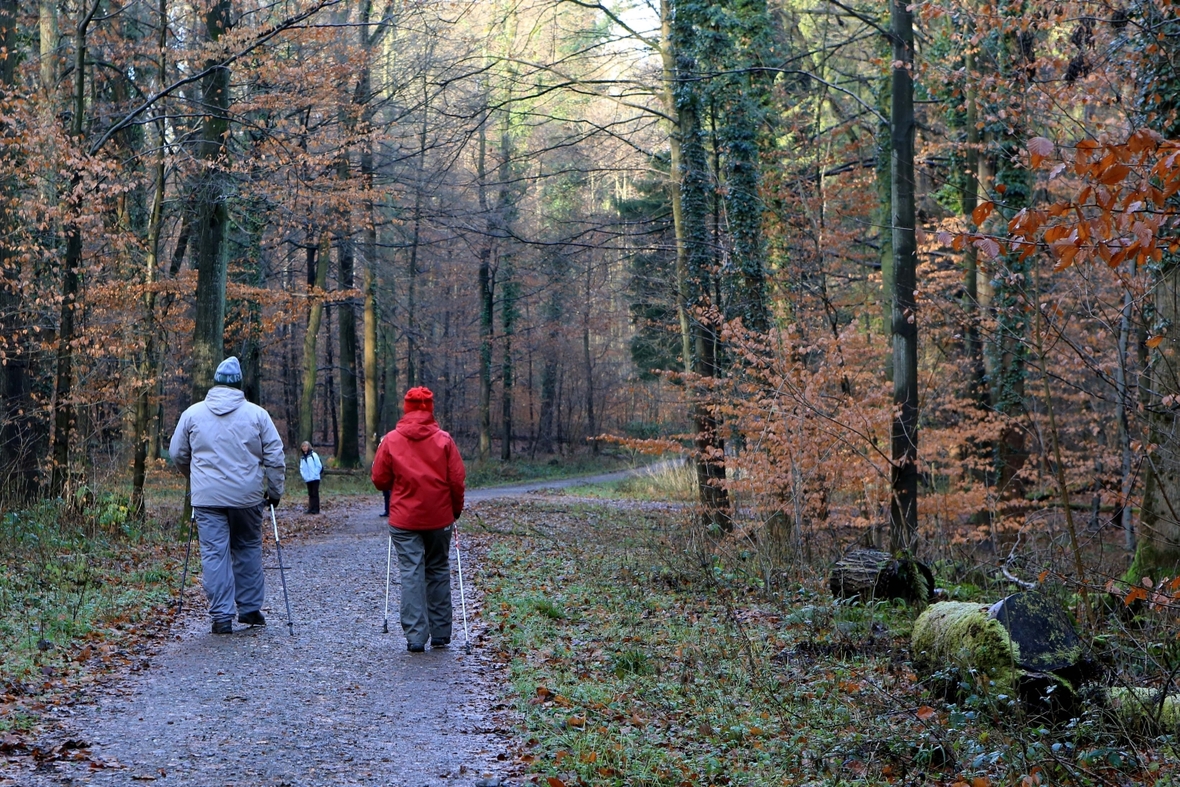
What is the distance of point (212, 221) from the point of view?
49.0ft

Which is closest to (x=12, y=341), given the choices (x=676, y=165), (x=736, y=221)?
(x=676, y=165)

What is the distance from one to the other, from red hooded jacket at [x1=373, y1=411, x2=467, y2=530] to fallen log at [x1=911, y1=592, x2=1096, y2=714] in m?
3.71

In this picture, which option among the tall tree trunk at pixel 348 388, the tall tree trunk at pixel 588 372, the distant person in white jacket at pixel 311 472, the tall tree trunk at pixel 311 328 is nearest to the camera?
the distant person in white jacket at pixel 311 472

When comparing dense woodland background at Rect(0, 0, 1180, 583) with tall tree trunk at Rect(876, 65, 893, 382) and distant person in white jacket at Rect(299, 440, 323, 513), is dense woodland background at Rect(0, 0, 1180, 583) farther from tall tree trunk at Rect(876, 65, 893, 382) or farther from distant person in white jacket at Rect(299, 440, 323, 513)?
distant person in white jacket at Rect(299, 440, 323, 513)

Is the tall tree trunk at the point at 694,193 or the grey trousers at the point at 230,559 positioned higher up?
the tall tree trunk at the point at 694,193

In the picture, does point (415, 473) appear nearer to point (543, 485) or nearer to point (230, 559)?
point (230, 559)

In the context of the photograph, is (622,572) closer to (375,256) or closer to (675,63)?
(675,63)

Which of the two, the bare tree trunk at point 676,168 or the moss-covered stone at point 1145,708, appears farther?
the bare tree trunk at point 676,168

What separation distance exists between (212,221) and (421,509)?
8.75 meters

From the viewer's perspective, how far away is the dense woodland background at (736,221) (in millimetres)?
11125

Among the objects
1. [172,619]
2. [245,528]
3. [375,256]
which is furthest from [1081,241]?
[375,256]

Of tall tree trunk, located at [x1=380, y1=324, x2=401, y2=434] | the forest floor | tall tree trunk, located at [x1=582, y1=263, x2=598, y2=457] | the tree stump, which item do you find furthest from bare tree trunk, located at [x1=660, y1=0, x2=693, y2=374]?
tall tree trunk, located at [x1=582, y1=263, x2=598, y2=457]

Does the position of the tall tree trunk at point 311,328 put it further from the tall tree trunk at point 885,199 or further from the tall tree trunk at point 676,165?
the tall tree trunk at point 885,199

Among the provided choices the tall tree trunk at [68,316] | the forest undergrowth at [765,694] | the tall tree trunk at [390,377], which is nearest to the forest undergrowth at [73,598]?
the tall tree trunk at [68,316]
